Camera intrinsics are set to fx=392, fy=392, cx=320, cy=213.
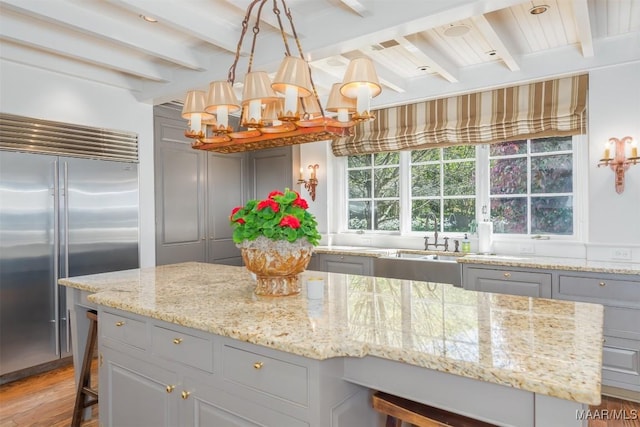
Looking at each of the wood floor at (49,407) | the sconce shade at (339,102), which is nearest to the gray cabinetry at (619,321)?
the wood floor at (49,407)

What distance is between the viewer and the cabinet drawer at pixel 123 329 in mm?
1790

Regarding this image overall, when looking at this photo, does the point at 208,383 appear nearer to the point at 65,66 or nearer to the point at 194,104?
the point at 194,104

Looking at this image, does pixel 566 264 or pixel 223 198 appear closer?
pixel 566 264

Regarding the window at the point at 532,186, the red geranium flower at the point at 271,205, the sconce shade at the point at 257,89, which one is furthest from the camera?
the window at the point at 532,186

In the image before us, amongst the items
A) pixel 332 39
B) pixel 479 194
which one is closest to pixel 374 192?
pixel 479 194

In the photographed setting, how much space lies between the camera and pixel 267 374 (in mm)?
1343

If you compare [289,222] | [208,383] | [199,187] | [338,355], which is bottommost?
[208,383]

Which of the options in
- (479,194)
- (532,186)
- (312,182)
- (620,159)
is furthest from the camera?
(312,182)

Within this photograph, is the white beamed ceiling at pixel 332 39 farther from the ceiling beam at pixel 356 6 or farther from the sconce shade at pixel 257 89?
the sconce shade at pixel 257 89

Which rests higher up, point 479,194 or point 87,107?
point 87,107

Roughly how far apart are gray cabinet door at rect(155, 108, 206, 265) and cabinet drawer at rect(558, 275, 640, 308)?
3.74m

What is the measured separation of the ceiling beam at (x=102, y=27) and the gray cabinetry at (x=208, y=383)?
1.98 metres

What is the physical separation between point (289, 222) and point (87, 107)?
10.0ft

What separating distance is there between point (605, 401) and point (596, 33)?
9.24ft
